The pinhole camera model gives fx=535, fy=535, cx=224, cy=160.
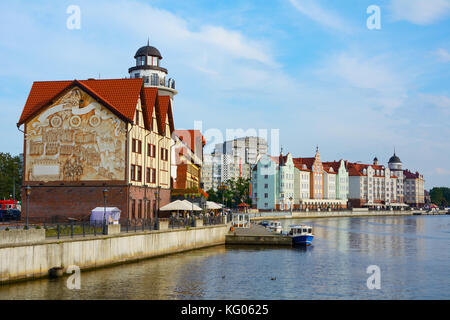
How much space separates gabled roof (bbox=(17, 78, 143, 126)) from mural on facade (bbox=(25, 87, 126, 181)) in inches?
26.9

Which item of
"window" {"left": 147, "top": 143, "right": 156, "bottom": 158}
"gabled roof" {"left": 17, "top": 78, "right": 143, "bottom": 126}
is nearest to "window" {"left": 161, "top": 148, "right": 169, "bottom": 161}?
"window" {"left": 147, "top": 143, "right": 156, "bottom": 158}

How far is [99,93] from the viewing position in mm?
54500

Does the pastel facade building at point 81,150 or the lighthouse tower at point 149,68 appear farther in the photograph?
the lighthouse tower at point 149,68

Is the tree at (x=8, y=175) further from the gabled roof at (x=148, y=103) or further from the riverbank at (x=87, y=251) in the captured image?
the riverbank at (x=87, y=251)

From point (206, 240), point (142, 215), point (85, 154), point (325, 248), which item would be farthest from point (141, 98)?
point (325, 248)

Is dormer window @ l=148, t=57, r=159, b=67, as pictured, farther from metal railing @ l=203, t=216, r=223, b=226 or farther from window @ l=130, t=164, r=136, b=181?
window @ l=130, t=164, r=136, b=181

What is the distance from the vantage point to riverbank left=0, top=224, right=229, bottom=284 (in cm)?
2927

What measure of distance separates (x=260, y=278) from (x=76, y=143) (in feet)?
81.7

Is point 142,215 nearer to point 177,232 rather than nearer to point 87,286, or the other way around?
point 177,232

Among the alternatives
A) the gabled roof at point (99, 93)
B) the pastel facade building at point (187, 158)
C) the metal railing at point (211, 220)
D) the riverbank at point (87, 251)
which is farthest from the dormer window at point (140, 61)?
the riverbank at point (87, 251)

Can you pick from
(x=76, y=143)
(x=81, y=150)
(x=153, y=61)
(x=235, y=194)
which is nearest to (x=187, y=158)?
(x=153, y=61)

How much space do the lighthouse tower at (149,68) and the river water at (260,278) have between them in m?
30.9

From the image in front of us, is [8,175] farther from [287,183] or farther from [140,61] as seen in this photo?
[287,183]

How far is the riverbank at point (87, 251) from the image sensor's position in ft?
96.0
